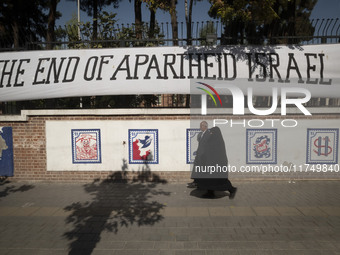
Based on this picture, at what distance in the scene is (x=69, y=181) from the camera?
8008mm

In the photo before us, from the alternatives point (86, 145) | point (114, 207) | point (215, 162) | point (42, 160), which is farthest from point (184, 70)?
point (42, 160)

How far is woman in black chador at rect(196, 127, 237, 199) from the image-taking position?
6.64m

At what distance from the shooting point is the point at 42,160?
8.02 meters

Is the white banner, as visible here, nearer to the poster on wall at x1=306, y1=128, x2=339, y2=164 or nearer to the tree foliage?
the tree foliage

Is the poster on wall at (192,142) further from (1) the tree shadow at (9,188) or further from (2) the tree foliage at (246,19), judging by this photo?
(1) the tree shadow at (9,188)

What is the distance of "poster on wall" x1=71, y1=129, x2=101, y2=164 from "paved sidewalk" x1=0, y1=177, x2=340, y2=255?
783 mm

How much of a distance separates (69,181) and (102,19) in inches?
203

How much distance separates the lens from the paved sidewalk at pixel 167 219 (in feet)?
14.2

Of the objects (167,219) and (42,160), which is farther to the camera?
(42,160)

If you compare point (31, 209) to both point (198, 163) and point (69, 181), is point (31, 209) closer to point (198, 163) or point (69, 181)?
point (69, 181)

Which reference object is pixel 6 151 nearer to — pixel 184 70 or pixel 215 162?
pixel 184 70

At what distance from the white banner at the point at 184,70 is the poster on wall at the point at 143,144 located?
117cm

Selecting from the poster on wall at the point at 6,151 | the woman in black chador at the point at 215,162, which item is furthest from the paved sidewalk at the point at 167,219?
the poster on wall at the point at 6,151

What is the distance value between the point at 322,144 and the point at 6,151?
9304mm
